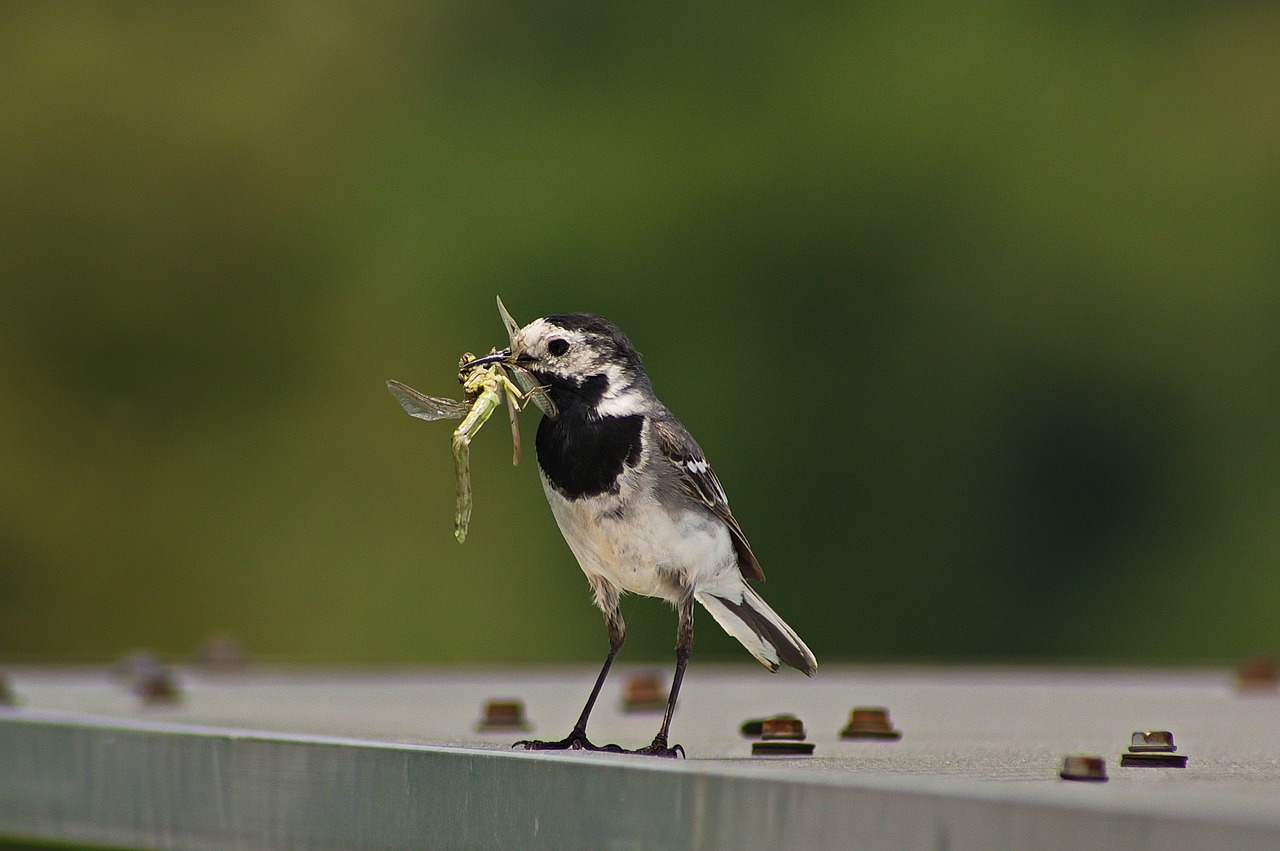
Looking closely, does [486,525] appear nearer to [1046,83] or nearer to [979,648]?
[979,648]

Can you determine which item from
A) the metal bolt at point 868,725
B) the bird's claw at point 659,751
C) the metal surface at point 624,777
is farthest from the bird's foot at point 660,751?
the metal bolt at point 868,725

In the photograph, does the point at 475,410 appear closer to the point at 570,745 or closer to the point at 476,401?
the point at 476,401

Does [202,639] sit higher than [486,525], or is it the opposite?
[486,525]

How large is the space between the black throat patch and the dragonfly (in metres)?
0.06

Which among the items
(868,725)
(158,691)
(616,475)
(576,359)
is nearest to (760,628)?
(868,725)

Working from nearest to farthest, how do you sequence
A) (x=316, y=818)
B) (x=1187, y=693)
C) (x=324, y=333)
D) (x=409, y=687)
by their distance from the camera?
(x=316, y=818) → (x=1187, y=693) → (x=409, y=687) → (x=324, y=333)

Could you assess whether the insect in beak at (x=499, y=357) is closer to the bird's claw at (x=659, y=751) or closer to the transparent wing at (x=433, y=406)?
the transparent wing at (x=433, y=406)

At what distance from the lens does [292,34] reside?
17.5 m

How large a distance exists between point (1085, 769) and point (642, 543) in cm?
128

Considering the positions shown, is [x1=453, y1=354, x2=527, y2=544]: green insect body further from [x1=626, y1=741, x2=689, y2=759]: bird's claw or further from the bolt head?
the bolt head

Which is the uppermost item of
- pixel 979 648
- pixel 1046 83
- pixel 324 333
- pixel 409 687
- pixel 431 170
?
pixel 1046 83

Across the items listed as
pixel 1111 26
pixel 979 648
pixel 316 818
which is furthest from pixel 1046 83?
pixel 316 818

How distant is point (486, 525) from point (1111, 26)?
7.17 meters

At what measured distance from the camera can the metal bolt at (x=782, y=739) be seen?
176 inches
